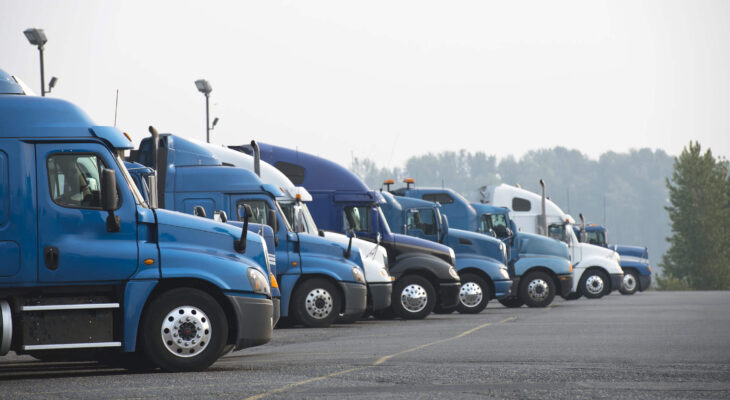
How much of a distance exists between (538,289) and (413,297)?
23.0ft

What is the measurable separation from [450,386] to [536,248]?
20.0 m

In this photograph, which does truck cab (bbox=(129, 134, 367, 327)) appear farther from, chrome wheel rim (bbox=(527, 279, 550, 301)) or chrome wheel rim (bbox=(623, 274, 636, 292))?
chrome wheel rim (bbox=(623, 274, 636, 292))

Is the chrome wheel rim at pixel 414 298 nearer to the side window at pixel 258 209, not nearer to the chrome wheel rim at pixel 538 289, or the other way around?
the side window at pixel 258 209

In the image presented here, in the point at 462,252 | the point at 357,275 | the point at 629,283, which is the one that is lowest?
the point at 629,283

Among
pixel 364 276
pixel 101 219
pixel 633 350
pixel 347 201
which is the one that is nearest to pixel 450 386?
pixel 101 219

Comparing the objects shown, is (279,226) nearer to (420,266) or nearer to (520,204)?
(420,266)

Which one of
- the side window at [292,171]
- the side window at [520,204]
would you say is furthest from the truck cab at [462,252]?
the side window at [520,204]

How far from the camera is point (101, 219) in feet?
36.2

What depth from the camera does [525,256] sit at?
29297 mm

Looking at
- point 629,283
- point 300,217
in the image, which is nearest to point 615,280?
point 629,283

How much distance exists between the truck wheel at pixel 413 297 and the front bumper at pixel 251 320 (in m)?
11.5

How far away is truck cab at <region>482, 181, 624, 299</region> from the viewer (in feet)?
112

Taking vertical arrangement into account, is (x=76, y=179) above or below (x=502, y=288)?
above

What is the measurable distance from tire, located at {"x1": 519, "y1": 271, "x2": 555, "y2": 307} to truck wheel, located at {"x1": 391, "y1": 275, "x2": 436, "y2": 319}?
6417 mm
